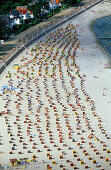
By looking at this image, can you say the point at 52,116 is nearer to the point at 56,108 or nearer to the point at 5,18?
the point at 56,108

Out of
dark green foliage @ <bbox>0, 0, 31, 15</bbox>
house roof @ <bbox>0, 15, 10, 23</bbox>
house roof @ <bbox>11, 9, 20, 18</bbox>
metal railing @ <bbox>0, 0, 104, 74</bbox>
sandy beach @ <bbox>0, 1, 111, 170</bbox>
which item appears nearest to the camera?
sandy beach @ <bbox>0, 1, 111, 170</bbox>

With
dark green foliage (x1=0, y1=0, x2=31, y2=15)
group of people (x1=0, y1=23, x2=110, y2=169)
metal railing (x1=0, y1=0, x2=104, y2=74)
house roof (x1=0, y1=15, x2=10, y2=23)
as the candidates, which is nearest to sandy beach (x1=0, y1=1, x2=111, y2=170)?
group of people (x1=0, y1=23, x2=110, y2=169)

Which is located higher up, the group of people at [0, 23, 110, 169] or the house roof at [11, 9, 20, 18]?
the house roof at [11, 9, 20, 18]

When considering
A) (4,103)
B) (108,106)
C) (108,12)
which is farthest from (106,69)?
(108,12)

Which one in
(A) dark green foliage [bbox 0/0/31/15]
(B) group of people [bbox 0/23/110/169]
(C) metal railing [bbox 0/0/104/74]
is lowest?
(B) group of people [bbox 0/23/110/169]

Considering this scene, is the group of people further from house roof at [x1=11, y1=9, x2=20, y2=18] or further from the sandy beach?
house roof at [x1=11, y1=9, x2=20, y2=18]

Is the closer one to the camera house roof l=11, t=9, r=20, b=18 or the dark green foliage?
house roof l=11, t=9, r=20, b=18

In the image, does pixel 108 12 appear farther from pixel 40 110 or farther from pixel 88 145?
pixel 88 145
